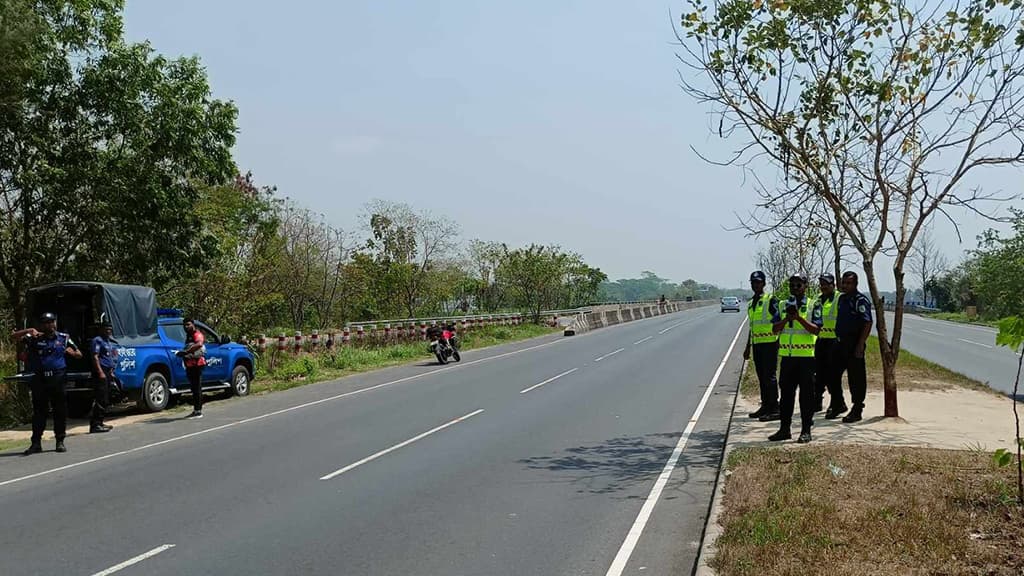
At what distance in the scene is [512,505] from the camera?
7594 mm

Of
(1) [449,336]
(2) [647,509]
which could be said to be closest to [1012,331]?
(2) [647,509]

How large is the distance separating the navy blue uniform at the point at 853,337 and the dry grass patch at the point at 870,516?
2.57 meters

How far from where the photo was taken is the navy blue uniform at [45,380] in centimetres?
1145

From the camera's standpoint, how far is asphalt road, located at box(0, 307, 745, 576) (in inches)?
243

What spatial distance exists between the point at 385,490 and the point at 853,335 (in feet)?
22.8

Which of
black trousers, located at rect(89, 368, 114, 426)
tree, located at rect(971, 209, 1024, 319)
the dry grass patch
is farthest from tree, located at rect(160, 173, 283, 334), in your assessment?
tree, located at rect(971, 209, 1024, 319)

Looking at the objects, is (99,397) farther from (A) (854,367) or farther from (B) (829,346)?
(A) (854,367)

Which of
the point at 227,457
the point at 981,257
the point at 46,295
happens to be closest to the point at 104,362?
the point at 46,295

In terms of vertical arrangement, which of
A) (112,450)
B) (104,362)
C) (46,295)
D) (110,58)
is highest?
(110,58)

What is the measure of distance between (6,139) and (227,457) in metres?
9.91

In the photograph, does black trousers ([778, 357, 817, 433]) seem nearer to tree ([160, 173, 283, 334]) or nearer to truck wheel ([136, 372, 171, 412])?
truck wheel ([136, 372, 171, 412])

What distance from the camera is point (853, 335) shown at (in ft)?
37.9

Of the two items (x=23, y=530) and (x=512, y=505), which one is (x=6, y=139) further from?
(x=512, y=505)

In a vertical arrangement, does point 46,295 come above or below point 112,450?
above
